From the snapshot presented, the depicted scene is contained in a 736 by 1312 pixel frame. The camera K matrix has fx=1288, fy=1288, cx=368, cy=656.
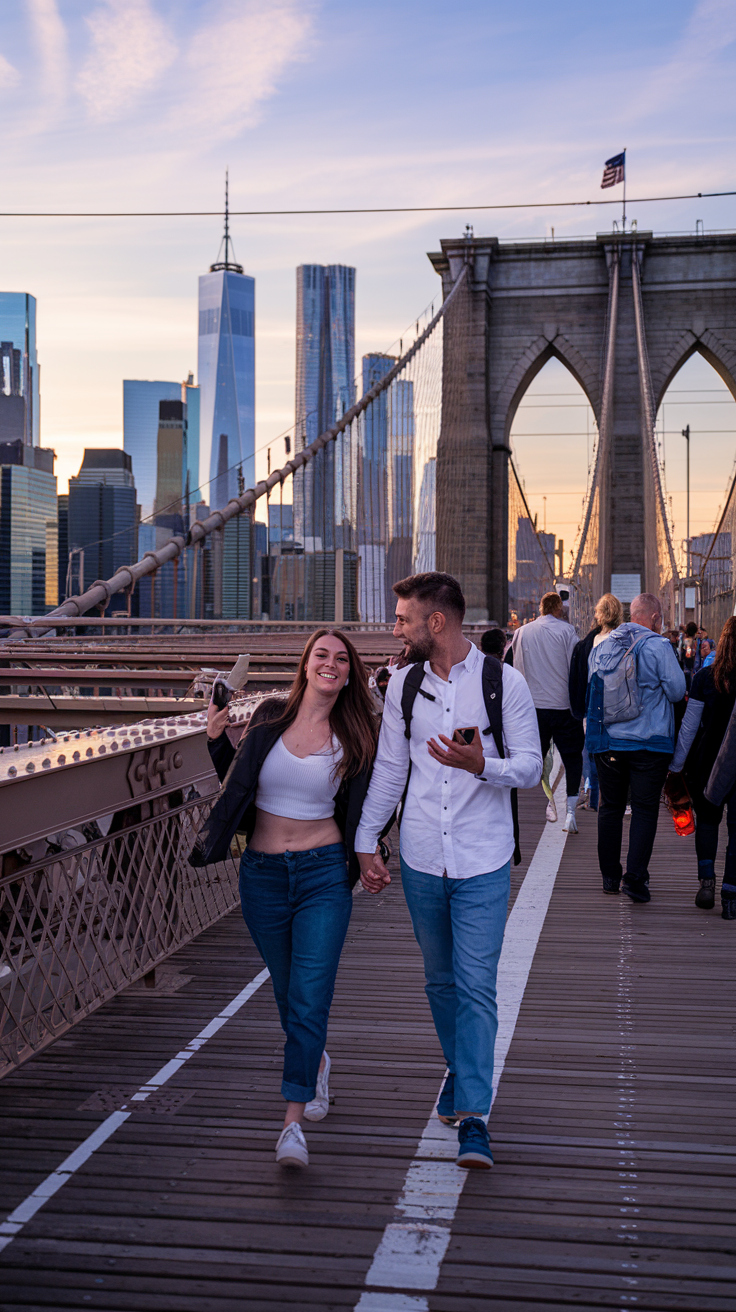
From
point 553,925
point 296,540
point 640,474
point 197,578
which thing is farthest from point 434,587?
point 640,474

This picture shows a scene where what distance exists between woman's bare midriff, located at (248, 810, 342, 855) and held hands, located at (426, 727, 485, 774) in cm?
38

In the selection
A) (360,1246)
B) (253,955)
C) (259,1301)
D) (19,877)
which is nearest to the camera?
A: (259,1301)

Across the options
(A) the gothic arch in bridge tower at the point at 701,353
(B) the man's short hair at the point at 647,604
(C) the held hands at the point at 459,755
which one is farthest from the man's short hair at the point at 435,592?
(A) the gothic arch in bridge tower at the point at 701,353

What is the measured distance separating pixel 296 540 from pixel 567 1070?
28055mm

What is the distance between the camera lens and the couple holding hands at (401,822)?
3.16 meters

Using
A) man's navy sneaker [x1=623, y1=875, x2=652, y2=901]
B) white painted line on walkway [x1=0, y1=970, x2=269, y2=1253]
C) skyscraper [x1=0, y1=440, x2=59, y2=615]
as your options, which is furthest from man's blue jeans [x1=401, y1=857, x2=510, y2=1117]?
skyscraper [x1=0, y1=440, x2=59, y2=615]

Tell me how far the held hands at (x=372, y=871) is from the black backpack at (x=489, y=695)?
0.32m

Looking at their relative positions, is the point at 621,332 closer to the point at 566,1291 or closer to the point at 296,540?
the point at 296,540

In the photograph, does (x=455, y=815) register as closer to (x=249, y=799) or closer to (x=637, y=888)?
(x=249, y=799)

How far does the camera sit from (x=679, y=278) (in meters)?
35.6

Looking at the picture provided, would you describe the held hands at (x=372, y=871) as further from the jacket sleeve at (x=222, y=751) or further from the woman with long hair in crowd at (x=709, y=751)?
the woman with long hair in crowd at (x=709, y=751)

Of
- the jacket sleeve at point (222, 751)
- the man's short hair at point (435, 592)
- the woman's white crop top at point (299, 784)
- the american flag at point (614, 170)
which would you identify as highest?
the american flag at point (614, 170)

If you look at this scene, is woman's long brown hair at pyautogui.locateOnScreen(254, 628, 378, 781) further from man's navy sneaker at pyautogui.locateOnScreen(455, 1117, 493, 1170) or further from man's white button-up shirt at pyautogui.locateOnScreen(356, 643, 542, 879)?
man's navy sneaker at pyautogui.locateOnScreen(455, 1117, 493, 1170)

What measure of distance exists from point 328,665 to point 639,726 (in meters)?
3.02
